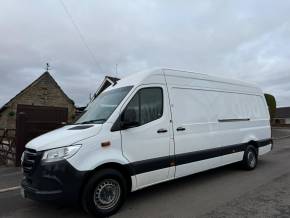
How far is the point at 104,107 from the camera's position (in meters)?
5.44

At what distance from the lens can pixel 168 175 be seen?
223 inches

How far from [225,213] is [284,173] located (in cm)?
386

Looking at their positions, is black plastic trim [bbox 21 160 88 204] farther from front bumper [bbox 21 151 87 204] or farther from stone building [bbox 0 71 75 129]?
stone building [bbox 0 71 75 129]

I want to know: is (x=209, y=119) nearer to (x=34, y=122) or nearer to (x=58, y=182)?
(x=58, y=182)

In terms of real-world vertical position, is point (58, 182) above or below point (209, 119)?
below

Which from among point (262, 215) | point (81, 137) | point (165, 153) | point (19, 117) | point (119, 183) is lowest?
point (262, 215)

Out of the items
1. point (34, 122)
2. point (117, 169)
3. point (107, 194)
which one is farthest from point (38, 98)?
point (107, 194)

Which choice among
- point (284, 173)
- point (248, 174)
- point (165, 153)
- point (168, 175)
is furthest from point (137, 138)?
point (284, 173)

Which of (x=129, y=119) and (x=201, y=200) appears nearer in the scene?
(x=129, y=119)

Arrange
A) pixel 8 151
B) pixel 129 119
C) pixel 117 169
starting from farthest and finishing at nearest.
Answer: pixel 8 151 → pixel 129 119 → pixel 117 169

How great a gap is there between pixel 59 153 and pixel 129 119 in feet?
4.44

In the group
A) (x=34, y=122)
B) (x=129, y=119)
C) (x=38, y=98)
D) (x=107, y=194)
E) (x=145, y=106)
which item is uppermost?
(x=38, y=98)

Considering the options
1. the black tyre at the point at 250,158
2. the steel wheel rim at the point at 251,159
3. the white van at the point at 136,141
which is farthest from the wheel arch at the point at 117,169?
the steel wheel rim at the point at 251,159

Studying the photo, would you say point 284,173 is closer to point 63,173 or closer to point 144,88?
point 144,88
